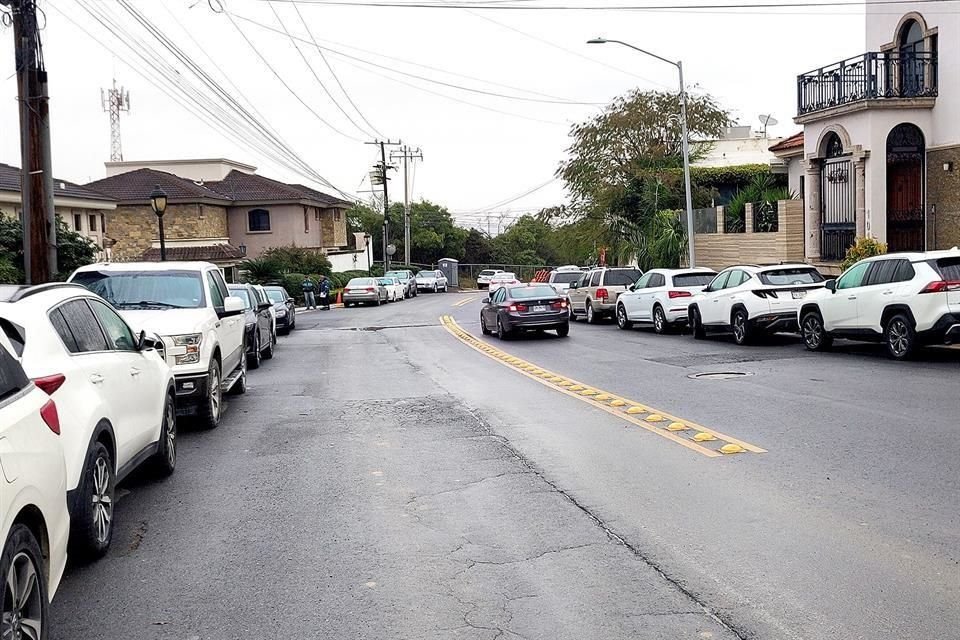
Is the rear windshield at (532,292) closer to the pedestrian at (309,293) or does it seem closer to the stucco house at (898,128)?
the stucco house at (898,128)

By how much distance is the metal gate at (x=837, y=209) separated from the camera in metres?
29.9

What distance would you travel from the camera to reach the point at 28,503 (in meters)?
4.71

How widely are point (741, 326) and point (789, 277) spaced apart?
1.40 m

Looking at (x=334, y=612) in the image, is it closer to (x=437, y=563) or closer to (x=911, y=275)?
(x=437, y=563)

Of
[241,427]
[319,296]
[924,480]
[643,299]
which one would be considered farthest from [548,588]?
[319,296]

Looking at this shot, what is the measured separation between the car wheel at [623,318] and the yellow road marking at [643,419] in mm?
9453

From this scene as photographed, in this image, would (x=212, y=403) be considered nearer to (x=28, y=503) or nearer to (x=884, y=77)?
(x=28, y=503)

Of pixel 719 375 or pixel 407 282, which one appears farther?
pixel 407 282

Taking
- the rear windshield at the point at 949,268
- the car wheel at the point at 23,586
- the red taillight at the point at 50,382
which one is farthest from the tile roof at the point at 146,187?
the car wheel at the point at 23,586

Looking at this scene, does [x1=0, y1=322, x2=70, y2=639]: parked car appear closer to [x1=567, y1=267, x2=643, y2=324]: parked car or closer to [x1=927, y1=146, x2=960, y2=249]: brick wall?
[x1=927, y1=146, x2=960, y2=249]: brick wall

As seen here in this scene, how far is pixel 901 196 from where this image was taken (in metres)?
29.2

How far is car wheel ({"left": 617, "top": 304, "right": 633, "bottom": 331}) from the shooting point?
29.1 m

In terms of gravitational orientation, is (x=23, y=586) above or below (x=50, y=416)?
below

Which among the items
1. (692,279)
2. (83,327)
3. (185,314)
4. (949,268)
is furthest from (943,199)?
(83,327)
